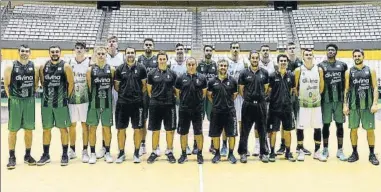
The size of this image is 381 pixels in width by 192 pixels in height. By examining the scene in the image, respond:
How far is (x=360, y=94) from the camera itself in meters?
5.88

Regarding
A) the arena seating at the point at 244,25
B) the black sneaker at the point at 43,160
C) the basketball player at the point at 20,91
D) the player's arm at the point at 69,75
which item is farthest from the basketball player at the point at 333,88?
the arena seating at the point at 244,25

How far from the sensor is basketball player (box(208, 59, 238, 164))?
589cm

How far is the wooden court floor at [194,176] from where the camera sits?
4.75m

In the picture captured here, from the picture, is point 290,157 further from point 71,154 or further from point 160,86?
point 71,154

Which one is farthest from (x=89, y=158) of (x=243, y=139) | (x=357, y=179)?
(x=357, y=179)

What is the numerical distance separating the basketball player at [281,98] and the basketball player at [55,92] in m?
2.73

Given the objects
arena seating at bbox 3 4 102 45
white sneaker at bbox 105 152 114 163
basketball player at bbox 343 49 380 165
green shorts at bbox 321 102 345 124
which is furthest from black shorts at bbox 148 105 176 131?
arena seating at bbox 3 4 102 45

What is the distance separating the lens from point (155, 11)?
67.7 feet

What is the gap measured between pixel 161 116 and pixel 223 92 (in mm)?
901

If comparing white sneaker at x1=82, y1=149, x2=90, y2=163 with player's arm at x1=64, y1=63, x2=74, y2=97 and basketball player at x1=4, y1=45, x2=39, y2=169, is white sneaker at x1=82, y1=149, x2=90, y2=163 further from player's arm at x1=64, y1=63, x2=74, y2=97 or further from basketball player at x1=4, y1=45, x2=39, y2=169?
player's arm at x1=64, y1=63, x2=74, y2=97

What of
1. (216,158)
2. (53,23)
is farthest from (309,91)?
(53,23)

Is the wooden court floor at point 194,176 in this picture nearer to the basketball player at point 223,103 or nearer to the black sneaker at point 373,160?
the black sneaker at point 373,160

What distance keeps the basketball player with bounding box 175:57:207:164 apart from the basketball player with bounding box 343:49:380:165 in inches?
76.9

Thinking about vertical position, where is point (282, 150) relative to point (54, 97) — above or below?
below
